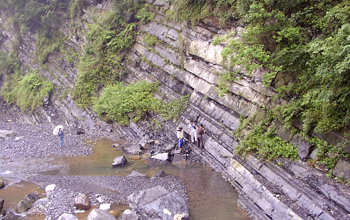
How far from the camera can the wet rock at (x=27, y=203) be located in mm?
7723

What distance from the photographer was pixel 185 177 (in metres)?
9.75

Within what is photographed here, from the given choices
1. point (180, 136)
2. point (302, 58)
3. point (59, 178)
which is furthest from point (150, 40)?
point (302, 58)

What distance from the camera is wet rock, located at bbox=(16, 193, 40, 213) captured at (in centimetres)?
772

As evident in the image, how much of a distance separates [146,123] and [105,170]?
12.8 feet

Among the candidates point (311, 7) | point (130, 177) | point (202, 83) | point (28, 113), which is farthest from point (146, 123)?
point (28, 113)

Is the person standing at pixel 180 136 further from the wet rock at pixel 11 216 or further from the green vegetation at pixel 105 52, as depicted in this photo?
the green vegetation at pixel 105 52

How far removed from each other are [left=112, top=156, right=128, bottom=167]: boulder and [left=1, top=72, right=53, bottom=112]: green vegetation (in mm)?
11670

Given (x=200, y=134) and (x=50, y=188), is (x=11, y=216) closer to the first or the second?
(x=50, y=188)

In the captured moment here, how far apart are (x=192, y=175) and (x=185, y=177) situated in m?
0.28

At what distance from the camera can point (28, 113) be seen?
69.6 feet

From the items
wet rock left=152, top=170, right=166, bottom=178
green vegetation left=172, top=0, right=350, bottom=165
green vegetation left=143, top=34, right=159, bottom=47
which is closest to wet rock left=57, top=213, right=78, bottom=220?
wet rock left=152, top=170, right=166, bottom=178

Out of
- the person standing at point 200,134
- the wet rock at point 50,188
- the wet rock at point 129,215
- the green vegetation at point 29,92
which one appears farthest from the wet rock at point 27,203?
the green vegetation at point 29,92

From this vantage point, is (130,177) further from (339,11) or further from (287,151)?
(339,11)

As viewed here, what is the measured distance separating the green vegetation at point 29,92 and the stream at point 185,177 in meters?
9.68
